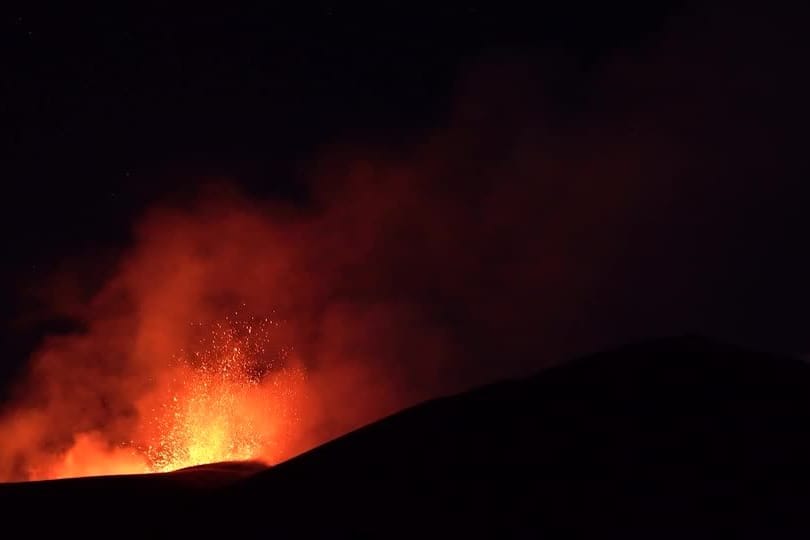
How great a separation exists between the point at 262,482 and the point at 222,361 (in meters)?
18.0

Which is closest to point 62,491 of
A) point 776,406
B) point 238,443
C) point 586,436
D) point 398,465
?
point 398,465

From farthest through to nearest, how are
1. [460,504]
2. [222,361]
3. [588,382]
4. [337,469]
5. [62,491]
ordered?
[222,361], [62,491], [588,382], [337,469], [460,504]

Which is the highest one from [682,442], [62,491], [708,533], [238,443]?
[238,443]

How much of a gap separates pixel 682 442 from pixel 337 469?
10.1 ft

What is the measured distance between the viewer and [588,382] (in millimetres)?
7418

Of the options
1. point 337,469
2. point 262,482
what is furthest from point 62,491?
point 337,469

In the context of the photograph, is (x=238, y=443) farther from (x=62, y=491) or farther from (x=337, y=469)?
(x=337, y=469)

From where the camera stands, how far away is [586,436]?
20.7ft

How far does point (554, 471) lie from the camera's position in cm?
588

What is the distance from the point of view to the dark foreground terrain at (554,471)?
5.29 m

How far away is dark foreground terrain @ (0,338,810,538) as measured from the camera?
5285 millimetres

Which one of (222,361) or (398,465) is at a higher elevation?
(222,361)

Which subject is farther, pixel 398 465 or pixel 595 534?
pixel 398 465

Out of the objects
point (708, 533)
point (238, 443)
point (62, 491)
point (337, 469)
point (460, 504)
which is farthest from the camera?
point (238, 443)
